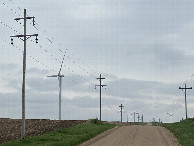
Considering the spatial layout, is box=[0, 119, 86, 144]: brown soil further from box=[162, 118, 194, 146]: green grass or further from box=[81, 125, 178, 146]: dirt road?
box=[162, 118, 194, 146]: green grass

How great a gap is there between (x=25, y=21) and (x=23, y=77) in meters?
6.36

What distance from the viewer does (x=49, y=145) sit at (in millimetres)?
30234

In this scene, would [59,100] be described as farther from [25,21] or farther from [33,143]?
[33,143]

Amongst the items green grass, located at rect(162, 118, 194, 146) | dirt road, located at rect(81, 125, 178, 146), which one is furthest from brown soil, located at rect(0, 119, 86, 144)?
green grass, located at rect(162, 118, 194, 146)

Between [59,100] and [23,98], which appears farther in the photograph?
[59,100]

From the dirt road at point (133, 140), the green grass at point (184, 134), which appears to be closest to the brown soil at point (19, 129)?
the dirt road at point (133, 140)

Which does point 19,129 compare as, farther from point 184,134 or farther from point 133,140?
point 184,134

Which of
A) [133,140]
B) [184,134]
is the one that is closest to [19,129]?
[133,140]

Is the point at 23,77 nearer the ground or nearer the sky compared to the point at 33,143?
nearer the sky

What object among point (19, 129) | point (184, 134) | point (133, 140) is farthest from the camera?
point (19, 129)

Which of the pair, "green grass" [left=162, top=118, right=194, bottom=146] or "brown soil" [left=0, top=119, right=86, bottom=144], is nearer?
"green grass" [left=162, top=118, right=194, bottom=146]

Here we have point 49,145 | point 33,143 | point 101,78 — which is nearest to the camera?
point 49,145

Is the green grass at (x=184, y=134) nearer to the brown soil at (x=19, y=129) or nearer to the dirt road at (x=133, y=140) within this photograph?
the dirt road at (x=133, y=140)

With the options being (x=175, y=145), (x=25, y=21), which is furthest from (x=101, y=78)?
(x=175, y=145)
